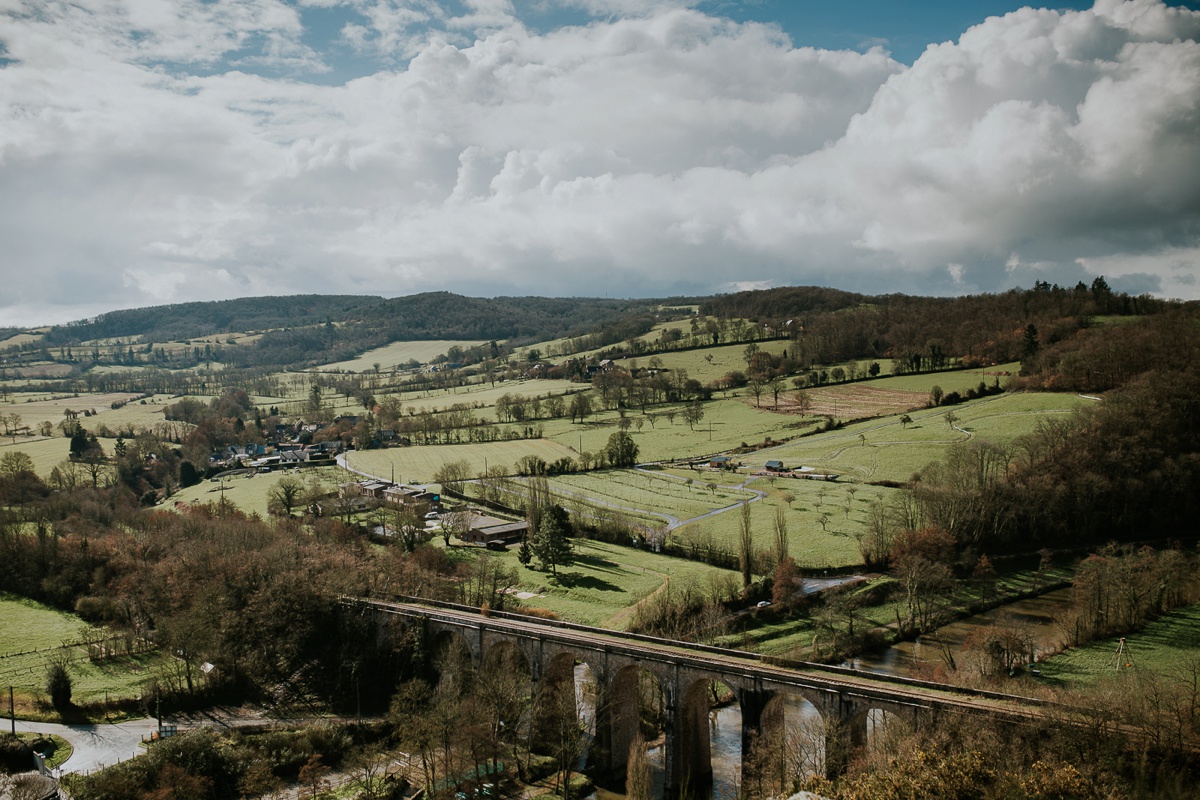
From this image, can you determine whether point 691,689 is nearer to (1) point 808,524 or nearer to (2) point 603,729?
(2) point 603,729

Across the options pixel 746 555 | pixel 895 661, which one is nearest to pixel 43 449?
pixel 746 555

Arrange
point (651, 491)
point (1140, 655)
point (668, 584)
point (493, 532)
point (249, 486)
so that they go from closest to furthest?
point (1140, 655) < point (668, 584) < point (493, 532) < point (651, 491) < point (249, 486)

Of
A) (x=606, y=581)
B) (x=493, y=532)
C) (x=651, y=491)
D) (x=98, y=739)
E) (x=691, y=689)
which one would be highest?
(x=651, y=491)

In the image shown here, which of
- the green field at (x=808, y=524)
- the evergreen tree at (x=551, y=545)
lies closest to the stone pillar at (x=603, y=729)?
the evergreen tree at (x=551, y=545)

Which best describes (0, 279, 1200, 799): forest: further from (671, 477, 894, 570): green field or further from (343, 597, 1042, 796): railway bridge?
(671, 477, 894, 570): green field

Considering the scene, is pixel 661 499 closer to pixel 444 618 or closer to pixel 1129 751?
pixel 444 618

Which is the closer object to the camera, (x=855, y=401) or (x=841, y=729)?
(x=841, y=729)

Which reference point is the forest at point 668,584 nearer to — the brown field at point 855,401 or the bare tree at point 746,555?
the bare tree at point 746,555

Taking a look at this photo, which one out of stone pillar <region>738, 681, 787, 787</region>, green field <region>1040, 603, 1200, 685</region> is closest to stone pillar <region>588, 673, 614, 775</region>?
stone pillar <region>738, 681, 787, 787</region>
